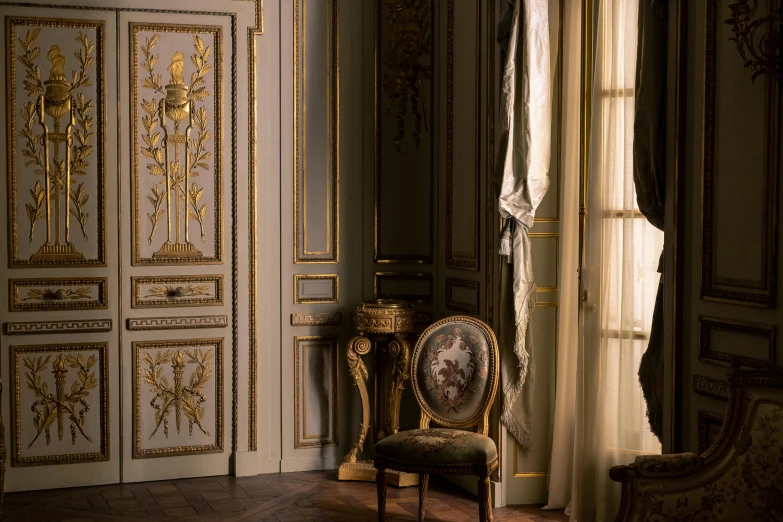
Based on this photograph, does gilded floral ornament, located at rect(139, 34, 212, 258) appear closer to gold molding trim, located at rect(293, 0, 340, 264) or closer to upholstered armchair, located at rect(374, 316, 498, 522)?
gold molding trim, located at rect(293, 0, 340, 264)

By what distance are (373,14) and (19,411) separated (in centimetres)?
267

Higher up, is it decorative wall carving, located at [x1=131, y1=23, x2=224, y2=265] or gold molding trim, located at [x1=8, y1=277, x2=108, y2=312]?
decorative wall carving, located at [x1=131, y1=23, x2=224, y2=265]

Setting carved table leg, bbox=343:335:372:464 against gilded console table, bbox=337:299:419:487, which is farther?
carved table leg, bbox=343:335:372:464

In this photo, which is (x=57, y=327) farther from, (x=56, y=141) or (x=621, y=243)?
(x=621, y=243)

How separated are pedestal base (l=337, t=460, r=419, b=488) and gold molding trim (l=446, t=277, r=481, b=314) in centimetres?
86

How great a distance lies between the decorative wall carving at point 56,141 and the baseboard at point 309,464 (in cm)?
139

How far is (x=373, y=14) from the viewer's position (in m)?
5.06

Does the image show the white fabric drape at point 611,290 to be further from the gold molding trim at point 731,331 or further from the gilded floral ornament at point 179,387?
the gilded floral ornament at point 179,387

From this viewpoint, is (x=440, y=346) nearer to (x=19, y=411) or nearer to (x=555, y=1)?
(x=555, y=1)

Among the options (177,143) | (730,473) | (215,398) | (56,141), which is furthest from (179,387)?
(730,473)

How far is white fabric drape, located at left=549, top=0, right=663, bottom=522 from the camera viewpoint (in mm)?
3725

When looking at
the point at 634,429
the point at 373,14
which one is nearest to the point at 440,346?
the point at 634,429

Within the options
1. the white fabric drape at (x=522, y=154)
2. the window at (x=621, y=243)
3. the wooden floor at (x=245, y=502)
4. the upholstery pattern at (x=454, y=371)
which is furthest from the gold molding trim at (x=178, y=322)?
the window at (x=621, y=243)

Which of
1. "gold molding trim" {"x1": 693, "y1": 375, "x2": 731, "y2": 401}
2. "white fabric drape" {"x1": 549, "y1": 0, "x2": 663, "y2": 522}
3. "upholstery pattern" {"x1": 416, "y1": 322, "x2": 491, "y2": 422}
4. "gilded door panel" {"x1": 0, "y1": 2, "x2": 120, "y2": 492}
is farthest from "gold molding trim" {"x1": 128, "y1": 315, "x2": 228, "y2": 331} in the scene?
"gold molding trim" {"x1": 693, "y1": 375, "x2": 731, "y2": 401}
